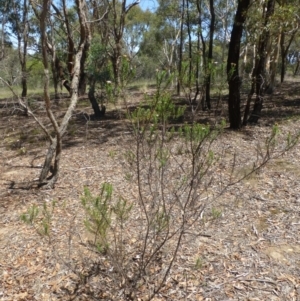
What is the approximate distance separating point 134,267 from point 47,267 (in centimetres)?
82

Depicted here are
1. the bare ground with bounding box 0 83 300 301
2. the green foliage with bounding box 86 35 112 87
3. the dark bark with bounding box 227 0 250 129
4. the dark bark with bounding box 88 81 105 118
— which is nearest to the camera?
the bare ground with bounding box 0 83 300 301

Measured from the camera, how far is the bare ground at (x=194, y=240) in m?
2.67

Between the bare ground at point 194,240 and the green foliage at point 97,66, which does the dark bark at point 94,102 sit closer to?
the green foliage at point 97,66

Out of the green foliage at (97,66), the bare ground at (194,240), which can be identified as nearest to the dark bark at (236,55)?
the bare ground at (194,240)

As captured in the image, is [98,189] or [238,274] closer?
[238,274]

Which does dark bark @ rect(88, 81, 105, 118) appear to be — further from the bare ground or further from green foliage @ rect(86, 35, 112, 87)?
the bare ground

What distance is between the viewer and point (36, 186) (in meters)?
4.53

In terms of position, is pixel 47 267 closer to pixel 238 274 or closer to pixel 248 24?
pixel 238 274

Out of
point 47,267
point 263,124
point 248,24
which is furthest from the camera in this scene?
point 263,124

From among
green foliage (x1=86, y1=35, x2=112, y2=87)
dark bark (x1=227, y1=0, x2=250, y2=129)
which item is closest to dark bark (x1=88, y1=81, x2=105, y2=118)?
green foliage (x1=86, y1=35, x2=112, y2=87)

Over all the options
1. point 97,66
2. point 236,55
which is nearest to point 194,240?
point 236,55

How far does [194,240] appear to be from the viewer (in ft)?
10.7

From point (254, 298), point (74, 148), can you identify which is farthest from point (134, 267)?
point (74, 148)

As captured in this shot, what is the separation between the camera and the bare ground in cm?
267
